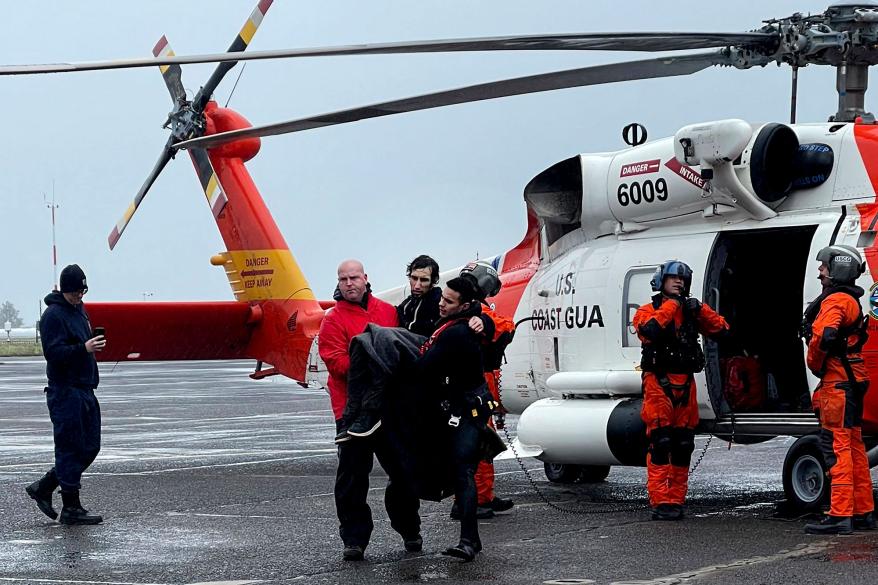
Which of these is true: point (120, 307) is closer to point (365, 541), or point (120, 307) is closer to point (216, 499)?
point (216, 499)

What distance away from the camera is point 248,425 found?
1950cm

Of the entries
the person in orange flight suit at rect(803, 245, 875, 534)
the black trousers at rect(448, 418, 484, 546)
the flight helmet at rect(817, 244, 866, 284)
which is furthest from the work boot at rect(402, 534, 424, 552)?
the flight helmet at rect(817, 244, 866, 284)

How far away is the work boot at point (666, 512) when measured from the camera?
8766 millimetres

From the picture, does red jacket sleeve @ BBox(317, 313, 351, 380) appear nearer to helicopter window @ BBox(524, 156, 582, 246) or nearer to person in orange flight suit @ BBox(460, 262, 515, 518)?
person in orange flight suit @ BBox(460, 262, 515, 518)

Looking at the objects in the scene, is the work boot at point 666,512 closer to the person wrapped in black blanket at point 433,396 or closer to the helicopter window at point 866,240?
the person wrapped in black blanket at point 433,396

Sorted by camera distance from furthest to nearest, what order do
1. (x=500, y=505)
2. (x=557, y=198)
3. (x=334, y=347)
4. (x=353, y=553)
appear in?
1. (x=557, y=198)
2. (x=500, y=505)
3. (x=334, y=347)
4. (x=353, y=553)

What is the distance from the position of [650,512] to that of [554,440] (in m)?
1.06

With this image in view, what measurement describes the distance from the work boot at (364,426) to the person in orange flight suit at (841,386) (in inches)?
109

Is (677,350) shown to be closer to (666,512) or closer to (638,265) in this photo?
(666,512)

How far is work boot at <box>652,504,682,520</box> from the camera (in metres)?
8.77

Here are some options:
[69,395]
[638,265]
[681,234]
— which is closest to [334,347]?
[69,395]

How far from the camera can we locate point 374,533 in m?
8.42

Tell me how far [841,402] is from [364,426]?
9.81ft

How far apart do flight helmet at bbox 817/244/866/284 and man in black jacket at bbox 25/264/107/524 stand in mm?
4834
